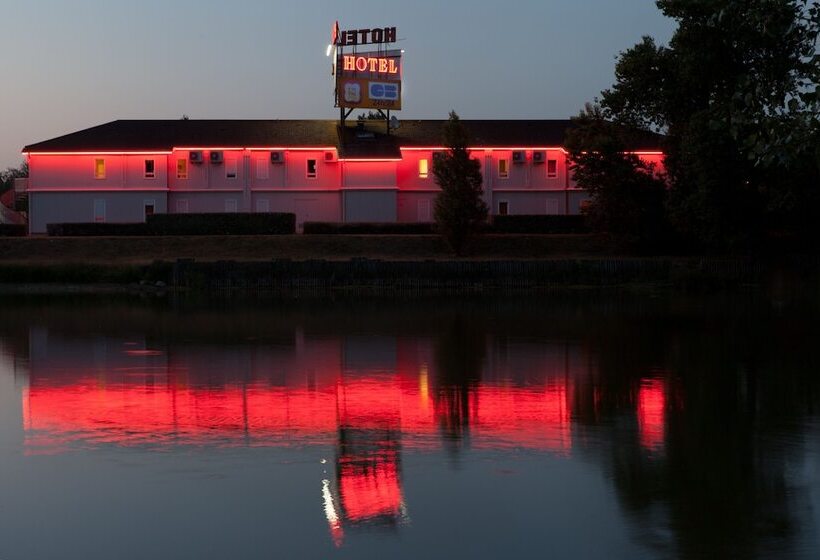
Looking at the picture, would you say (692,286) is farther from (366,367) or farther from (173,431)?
(173,431)

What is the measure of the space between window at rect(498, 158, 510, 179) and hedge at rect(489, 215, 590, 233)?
28.9ft

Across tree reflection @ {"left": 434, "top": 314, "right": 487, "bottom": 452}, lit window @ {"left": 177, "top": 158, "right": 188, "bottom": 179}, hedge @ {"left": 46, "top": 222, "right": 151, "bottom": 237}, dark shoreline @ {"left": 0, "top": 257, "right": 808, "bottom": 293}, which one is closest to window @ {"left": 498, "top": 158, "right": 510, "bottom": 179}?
lit window @ {"left": 177, "top": 158, "right": 188, "bottom": 179}

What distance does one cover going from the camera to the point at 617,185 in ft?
198

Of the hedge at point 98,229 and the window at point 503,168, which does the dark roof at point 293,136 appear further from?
the hedge at point 98,229

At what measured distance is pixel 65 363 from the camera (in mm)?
24156

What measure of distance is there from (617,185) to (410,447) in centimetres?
4698

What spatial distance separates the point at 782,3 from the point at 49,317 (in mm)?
28209

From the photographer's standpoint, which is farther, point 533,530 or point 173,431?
point 173,431

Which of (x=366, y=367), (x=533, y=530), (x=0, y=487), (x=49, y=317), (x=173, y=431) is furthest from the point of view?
(x=49, y=317)

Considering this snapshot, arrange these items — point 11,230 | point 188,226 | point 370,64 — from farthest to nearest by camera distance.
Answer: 1. point 370,64
2. point 11,230
3. point 188,226

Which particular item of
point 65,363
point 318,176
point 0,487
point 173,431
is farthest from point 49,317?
point 318,176

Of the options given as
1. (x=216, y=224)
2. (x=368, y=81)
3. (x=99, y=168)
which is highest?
(x=368, y=81)

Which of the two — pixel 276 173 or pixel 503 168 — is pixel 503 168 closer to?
pixel 503 168

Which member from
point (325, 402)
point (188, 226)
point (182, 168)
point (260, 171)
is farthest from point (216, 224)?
point (325, 402)
